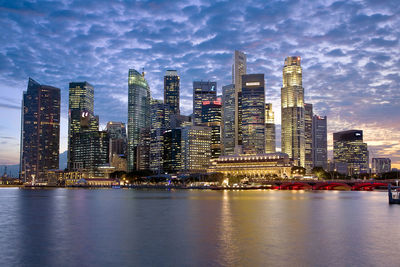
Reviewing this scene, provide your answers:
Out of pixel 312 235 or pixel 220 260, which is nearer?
pixel 220 260

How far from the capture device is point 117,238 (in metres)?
51.0

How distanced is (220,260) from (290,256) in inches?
276

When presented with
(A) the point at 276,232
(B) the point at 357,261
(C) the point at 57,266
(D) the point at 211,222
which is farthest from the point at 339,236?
(C) the point at 57,266

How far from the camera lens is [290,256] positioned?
39594 millimetres

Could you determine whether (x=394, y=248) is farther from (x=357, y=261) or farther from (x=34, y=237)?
(x=34, y=237)

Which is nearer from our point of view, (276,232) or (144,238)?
(144,238)

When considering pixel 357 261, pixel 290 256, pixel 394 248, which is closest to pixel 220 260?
pixel 290 256

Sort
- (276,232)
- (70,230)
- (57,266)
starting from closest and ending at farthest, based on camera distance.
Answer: (57,266), (276,232), (70,230)

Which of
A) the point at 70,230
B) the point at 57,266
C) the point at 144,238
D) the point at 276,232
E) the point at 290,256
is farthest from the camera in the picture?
the point at 70,230

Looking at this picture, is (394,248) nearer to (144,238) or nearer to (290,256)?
(290,256)

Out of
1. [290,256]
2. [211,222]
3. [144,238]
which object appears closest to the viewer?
[290,256]

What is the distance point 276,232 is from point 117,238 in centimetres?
2031

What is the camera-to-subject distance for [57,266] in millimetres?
36125

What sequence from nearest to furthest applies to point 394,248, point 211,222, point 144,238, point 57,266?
1. point 57,266
2. point 394,248
3. point 144,238
4. point 211,222
